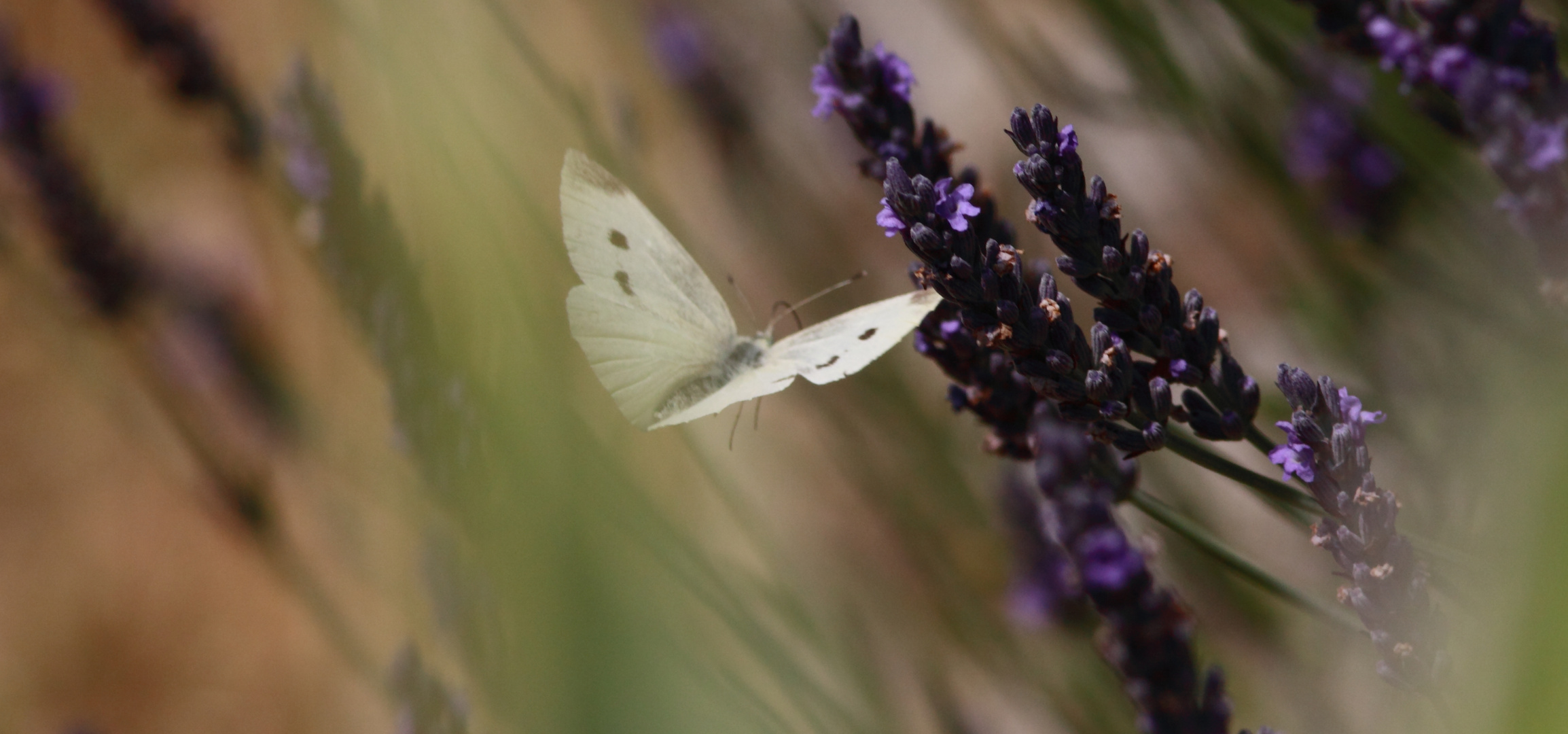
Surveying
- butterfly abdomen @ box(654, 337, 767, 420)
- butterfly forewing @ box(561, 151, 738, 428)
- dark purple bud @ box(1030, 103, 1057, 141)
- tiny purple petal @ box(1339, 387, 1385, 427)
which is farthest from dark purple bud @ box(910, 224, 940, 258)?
butterfly abdomen @ box(654, 337, 767, 420)

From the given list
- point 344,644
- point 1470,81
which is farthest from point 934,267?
point 344,644

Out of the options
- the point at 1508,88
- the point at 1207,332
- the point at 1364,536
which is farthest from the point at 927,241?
the point at 1508,88

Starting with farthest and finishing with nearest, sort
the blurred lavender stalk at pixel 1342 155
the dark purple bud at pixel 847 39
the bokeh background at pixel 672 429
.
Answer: the blurred lavender stalk at pixel 1342 155, the dark purple bud at pixel 847 39, the bokeh background at pixel 672 429

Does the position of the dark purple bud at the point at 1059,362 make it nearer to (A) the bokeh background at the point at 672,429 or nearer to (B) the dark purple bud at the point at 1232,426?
(B) the dark purple bud at the point at 1232,426

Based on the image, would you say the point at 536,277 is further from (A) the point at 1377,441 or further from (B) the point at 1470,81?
(A) the point at 1377,441

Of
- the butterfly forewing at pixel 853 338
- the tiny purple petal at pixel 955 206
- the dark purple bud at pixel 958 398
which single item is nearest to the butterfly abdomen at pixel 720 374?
the butterfly forewing at pixel 853 338

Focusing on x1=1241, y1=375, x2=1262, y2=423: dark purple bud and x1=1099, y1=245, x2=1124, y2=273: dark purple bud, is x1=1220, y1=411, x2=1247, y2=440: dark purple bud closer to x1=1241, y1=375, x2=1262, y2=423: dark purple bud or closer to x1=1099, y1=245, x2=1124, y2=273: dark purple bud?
x1=1241, y1=375, x2=1262, y2=423: dark purple bud
